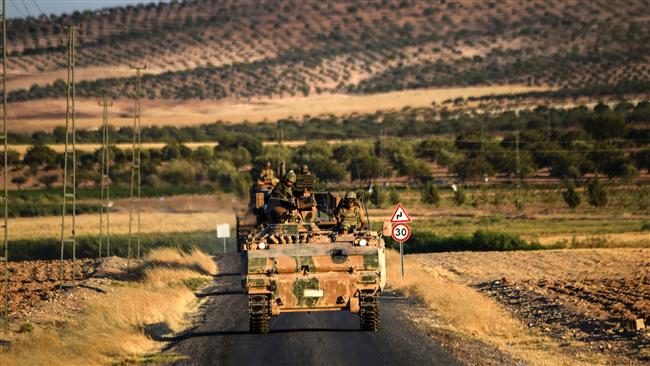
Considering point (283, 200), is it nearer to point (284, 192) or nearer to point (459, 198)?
point (284, 192)

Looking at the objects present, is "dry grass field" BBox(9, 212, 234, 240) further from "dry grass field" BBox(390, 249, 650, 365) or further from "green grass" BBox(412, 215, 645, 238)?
"dry grass field" BBox(390, 249, 650, 365)

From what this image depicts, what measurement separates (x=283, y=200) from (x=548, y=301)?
793 centimetres

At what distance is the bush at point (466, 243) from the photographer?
6053 cm

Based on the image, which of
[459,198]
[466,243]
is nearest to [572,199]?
[459,198]

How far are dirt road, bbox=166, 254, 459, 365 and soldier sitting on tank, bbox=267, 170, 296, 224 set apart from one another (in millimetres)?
2516

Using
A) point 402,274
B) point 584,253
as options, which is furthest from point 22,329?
point 584,253

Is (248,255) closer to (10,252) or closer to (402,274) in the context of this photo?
(402,274)

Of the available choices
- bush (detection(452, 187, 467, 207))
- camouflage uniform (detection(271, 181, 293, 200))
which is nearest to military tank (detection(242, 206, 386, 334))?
camouflage uniform (detection(271, 181, 293, 200))

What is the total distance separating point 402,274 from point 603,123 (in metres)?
82.7

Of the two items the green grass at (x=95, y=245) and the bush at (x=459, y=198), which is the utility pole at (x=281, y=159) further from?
the bush at (x=459, y=198)

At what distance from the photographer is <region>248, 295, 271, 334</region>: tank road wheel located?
24.8 meters

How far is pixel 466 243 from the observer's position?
6244cm

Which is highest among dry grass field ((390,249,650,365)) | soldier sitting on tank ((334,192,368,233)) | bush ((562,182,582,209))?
soldier sitting on tank ((334,192,368,233))

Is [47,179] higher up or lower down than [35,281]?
higher up
